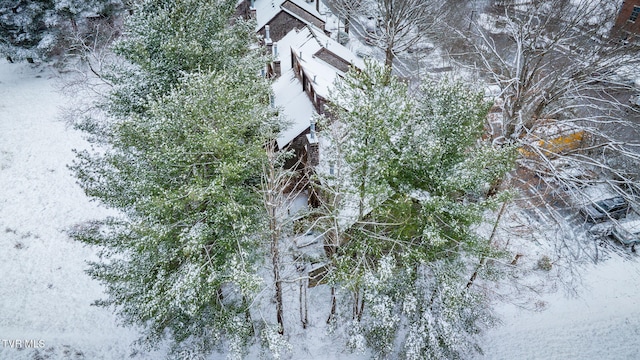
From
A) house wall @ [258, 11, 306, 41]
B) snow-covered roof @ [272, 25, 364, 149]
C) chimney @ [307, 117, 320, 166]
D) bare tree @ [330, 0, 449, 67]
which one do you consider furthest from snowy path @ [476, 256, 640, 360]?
house wall @ [258, 11, 306, 41]

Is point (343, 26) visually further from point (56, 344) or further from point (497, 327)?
point (56, 344)

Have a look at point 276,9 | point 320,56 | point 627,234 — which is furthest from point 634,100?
point 276,9

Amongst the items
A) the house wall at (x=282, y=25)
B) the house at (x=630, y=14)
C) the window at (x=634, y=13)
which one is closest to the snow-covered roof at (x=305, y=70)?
the house wall at (x=282, y=25)

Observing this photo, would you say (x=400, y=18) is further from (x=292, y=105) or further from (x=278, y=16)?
(x=292, y=105)

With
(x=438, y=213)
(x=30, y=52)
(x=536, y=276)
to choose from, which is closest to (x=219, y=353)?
(x=438, y=213)

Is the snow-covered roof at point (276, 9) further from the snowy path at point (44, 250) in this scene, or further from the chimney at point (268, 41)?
the snowy path at point (44, 250)
